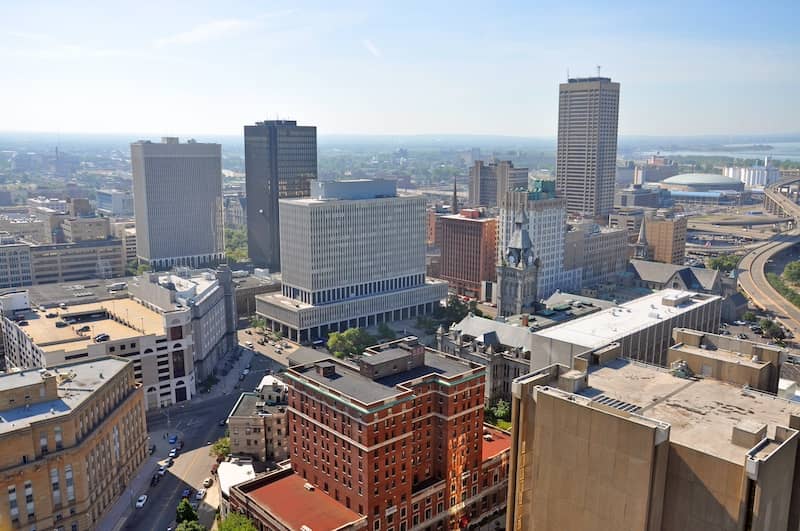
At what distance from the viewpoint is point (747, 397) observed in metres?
57.7

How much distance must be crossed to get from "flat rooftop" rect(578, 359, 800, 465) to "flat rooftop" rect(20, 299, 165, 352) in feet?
390

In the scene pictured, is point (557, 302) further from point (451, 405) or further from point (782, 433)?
point (782, 433)

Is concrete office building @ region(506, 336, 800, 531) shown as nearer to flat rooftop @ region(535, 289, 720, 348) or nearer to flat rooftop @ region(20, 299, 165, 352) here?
flat rooftop @ region(535, 289, 720, 348)

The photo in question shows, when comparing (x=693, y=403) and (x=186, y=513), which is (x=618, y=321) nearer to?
(x=693, y=403)

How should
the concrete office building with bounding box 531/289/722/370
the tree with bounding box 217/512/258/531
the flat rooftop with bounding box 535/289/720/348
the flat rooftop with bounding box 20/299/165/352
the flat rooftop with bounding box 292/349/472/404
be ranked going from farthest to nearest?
1. the flat rooftop with bounding box 20/299/165/352
2. the flat rooftop with bounding box 535/289/720/348
3. the concrete office building with bounding box 531/289/722/370
4. the flat rooftop with bounding box 292/349/472/404
5. the tree with bounding box 217/512/258/531

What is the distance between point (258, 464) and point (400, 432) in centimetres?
4161

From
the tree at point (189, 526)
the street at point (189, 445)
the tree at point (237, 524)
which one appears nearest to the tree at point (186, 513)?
the tree at point (189, 526)

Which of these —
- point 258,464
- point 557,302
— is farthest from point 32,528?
point 557,302

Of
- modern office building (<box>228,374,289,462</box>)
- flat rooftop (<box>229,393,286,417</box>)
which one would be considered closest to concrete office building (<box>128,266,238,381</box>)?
flat rooftop (<box>229,393,286,417</box>)

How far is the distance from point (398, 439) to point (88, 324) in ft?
326

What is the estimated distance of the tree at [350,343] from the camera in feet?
597

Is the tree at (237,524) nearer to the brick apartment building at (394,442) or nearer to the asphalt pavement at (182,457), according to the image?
the brick apartment building at (394,442)

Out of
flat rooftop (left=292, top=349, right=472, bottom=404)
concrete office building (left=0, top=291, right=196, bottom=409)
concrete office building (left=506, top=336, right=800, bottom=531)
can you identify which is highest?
concrete office building (left=506, top=336, right=800, bottom=531)

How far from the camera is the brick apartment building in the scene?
9362 cm
